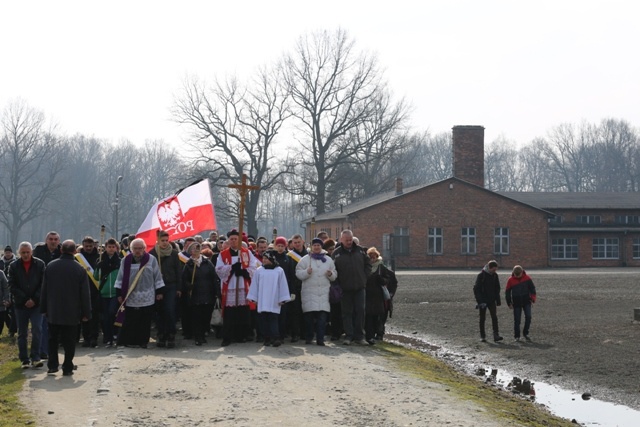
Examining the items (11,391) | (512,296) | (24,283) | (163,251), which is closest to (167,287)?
(163,251)

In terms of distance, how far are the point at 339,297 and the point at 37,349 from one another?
213 inches

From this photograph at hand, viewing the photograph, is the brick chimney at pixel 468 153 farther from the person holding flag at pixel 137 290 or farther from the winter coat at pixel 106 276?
the person holding flag at pixel 137 290

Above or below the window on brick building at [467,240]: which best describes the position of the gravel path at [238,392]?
below

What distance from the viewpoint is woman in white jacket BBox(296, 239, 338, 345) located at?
51.4 feet

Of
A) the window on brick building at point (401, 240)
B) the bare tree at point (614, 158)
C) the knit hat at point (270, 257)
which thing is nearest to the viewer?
the knit hat at point (270, 257)

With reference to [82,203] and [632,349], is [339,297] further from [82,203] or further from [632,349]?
[82,203]

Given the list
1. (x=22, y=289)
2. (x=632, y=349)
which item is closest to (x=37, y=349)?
(x=22, y=289)

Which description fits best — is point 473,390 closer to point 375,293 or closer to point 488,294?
point 375,293

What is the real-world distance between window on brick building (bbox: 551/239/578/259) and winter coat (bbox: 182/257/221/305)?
4966 centimetres

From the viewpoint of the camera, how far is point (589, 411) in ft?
40.7

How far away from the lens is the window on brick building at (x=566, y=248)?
62.1 metres

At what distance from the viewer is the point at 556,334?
20609 mm

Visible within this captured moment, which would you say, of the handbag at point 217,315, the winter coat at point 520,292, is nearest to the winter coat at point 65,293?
the handbag at point 217,315

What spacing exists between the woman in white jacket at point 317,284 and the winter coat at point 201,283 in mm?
1443
